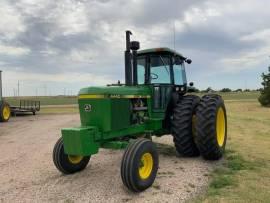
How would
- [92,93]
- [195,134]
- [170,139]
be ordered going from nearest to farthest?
[92,93] → [195,134] → [170,139]

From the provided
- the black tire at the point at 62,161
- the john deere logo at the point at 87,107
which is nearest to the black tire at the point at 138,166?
the john deere logo at the point at 87,107

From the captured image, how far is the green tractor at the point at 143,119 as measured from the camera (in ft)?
19.8

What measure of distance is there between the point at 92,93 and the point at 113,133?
0.84m

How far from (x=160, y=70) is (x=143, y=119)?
137cm

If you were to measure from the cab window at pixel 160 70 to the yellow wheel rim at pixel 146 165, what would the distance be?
2322mm

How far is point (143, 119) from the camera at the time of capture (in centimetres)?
756

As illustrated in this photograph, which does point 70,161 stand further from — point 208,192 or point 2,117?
point 2,117

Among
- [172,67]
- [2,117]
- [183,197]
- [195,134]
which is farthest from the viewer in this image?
[2,117]

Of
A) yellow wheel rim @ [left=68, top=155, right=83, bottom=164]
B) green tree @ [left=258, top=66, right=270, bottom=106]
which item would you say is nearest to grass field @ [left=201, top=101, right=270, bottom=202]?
yellow wheel rim @ [left=68, top=155, right=83, bottom=164]

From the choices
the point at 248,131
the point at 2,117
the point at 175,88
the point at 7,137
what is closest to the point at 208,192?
the point at 175,88

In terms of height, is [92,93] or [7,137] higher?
[92,93]

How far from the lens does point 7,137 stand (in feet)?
42.7

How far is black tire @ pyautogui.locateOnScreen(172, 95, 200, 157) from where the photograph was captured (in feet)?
25.5

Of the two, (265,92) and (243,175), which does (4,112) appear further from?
(265,92)
